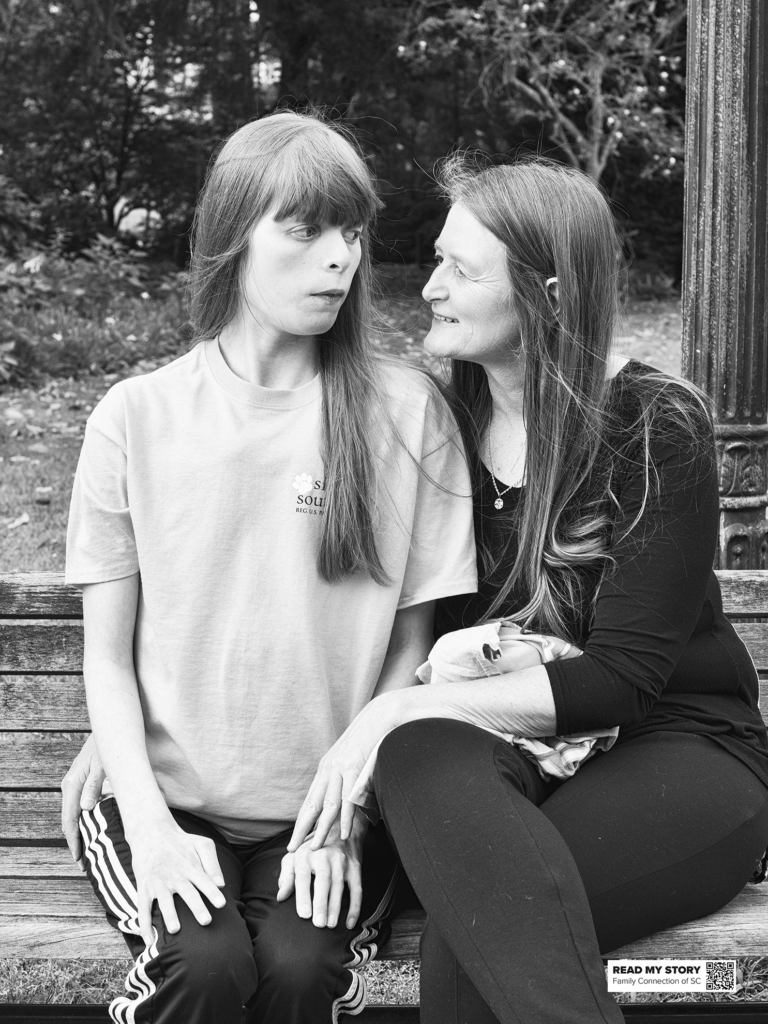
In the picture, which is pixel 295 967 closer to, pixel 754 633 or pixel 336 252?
pixel 336 252

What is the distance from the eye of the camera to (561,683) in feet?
6.90

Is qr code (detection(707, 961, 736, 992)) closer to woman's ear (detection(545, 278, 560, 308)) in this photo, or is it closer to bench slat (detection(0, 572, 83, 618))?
woman's ear (detection(545, 278, 560, 308))

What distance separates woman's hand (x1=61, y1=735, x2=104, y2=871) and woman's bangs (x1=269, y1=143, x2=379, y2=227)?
3.45 feet

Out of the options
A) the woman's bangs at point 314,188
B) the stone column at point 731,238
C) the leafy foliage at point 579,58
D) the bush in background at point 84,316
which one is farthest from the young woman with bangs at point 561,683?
the leafy foliage at point 579,58

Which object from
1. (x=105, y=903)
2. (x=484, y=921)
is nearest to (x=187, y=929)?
(x=105, y=903)

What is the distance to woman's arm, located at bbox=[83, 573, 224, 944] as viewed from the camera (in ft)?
6.38

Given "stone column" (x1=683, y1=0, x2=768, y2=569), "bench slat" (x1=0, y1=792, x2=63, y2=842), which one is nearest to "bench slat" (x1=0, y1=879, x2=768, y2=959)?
"bench slat" (x1=0, y1=792, x2=63, y2=842)

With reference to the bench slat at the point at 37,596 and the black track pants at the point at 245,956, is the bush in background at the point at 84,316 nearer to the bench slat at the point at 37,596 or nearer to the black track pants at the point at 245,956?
the bench slat at the point at 37,596

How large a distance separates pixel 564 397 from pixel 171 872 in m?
1.08

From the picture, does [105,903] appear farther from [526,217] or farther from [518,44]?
[518,44]

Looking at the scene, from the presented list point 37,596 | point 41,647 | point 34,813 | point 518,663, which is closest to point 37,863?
point 34,813

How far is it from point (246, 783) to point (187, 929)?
0.36 m

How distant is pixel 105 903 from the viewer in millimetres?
2092

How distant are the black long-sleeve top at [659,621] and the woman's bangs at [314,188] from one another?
2.03 feet
